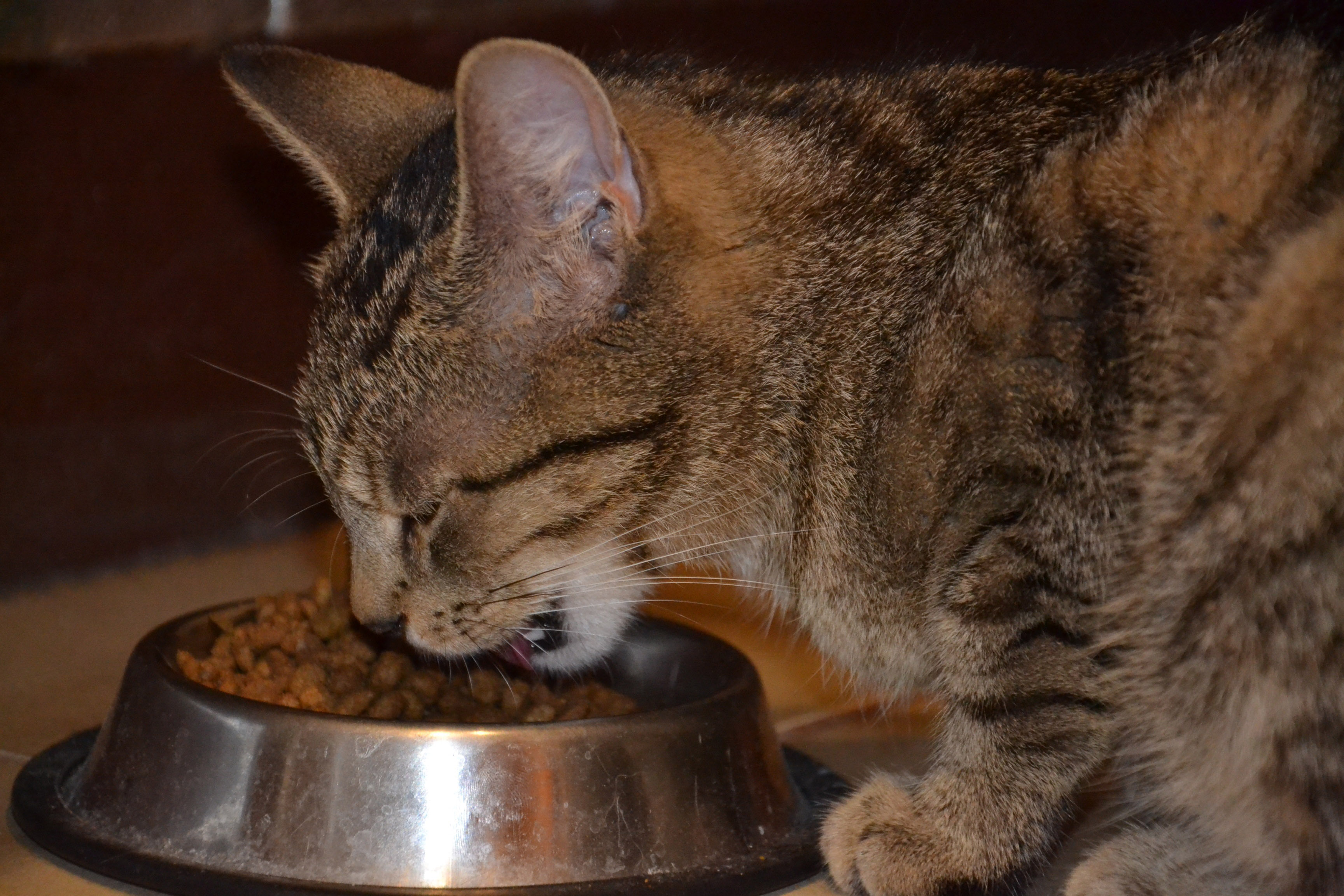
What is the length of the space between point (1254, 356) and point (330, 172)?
1054 mm

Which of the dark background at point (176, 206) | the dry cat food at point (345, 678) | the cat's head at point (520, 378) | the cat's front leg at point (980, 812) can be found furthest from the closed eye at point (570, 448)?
the dark background at point (176, 206)

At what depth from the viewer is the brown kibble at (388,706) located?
1643 millimetres

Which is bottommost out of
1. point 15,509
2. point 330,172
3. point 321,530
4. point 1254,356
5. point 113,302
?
point 321,530

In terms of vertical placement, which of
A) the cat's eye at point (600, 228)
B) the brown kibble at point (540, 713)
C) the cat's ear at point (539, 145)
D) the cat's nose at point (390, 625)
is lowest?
the brown kibble at point (540, 713)

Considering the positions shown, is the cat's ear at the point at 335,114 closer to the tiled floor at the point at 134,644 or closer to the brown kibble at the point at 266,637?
the brown kibble at the point at 266,637

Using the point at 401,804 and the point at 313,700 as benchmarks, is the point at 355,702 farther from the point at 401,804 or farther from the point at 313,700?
the point at 401,804

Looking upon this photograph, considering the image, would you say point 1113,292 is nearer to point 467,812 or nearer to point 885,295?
point 885,295

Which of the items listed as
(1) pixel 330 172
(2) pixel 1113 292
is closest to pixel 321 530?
(1) pixel 330 172

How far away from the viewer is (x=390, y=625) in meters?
1.53

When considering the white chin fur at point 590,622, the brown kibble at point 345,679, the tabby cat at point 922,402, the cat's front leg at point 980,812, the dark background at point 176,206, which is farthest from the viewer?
the dark background at point 176,206

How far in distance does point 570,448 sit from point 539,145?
0.32 meters

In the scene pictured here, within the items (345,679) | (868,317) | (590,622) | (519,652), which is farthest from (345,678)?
(868,317)

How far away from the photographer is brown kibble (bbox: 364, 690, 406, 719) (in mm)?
1643

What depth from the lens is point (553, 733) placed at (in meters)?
1.43
